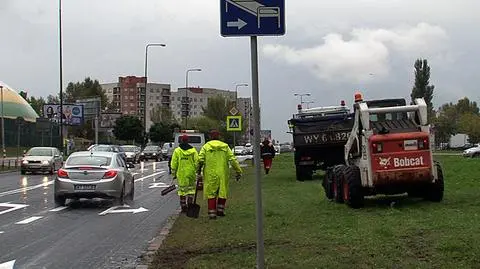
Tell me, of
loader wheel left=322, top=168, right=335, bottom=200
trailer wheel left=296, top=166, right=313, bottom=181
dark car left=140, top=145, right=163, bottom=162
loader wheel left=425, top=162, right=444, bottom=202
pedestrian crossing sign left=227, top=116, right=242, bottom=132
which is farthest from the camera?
dark car left=140, top=145, right=163, bottom=162

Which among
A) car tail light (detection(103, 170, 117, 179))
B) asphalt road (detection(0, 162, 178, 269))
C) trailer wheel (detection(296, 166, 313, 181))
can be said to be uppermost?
car tail light (detection(103, 170, 117, 179))

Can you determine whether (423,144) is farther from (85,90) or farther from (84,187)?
(85,90)

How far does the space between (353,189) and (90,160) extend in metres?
7.68

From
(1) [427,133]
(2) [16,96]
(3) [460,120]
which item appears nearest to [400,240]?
(1) [427,133]

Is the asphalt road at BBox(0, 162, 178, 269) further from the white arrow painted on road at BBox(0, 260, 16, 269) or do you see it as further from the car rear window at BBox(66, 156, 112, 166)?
the car rear window at BBox(66, 156, 112, 166)

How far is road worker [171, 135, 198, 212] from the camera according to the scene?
1452cm

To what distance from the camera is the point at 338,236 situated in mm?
10102

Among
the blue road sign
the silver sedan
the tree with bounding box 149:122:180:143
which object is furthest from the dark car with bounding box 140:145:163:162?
the blue road sign

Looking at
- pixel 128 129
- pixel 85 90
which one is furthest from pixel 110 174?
pixel 85 90

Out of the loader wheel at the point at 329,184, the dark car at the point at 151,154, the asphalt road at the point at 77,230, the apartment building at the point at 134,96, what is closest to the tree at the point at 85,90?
the apartment building at the point at 134,96

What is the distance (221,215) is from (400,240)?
5141 millimetres

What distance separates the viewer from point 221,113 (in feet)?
413

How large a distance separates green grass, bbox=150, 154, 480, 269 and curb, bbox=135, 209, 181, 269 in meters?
0.13

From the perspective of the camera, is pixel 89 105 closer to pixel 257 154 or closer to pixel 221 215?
pixel 221 215
